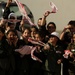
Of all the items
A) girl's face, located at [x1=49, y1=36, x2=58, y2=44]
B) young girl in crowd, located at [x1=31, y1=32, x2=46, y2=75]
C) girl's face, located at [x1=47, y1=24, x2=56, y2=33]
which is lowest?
young girl in crowd, located at [x1=31, y1=32, x2=46, y2=75]

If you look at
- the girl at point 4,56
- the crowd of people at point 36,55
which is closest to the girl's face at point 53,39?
the crowd of people at point 36,55

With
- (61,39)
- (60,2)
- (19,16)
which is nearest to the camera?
(61,39)

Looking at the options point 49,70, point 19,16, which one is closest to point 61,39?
point 49,70

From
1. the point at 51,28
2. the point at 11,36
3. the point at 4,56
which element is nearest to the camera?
the point at 4,56

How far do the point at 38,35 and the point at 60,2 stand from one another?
33.5 feet

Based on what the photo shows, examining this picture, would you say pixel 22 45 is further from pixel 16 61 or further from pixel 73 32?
pixel 73 32

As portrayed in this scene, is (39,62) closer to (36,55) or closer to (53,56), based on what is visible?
(36,55)

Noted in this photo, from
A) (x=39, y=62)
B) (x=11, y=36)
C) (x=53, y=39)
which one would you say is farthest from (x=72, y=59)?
(x=11, y=36)

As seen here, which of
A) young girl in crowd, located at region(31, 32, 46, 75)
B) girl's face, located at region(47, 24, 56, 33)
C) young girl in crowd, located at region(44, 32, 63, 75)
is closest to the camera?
young girl in crowd, located at region(44, 32, 63, 75)

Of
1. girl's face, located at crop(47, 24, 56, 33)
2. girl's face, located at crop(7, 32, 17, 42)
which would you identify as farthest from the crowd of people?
girl's face, located at crop(47, 24, 56, 33)

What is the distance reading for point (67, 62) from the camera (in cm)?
783

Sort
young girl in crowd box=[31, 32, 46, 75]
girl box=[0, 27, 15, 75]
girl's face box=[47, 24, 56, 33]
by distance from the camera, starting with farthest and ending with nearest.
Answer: girl's face box=[47, 24, 56, 33] → young girl in crowd box=[31, 32, 46, 75] → girl box=[0, 27, 15, 75]

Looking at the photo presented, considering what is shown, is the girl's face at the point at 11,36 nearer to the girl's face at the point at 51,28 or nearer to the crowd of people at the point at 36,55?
the crowd of people at the point at 36,55

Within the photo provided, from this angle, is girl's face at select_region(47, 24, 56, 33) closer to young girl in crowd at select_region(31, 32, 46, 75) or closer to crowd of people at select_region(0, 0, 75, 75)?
crowd of people at select_region(0, 0, 75, 75)
